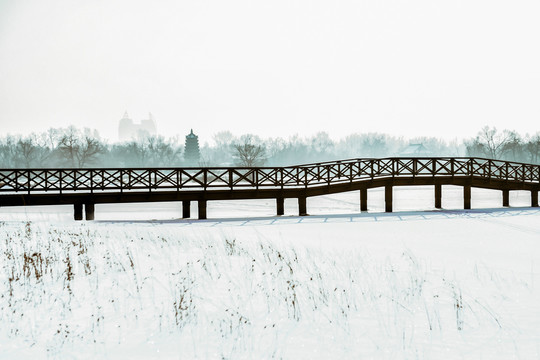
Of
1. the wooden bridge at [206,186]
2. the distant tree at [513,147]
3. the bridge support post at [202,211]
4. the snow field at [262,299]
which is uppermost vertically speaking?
the distant tree at [513,147]

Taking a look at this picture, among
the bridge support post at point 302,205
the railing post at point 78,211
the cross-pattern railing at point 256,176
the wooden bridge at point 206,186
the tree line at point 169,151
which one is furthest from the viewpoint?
the tree line at point 169,151

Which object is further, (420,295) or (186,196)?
(186,196)

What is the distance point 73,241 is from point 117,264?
3.21 m

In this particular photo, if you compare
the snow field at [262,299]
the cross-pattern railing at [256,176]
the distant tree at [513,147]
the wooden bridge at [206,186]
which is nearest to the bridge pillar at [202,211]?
the wooden bridge at [206,186]

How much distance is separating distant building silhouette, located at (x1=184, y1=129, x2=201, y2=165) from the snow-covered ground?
8053cm

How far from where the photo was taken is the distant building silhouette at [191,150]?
91875 mm

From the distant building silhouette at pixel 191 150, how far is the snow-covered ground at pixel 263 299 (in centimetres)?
8053

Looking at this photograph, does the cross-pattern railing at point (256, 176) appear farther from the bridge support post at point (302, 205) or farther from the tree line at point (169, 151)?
the tree line at point (169, 151)

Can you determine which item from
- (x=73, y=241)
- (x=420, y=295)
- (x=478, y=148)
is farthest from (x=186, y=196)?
(x=478, y=148)

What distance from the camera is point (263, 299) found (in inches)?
268

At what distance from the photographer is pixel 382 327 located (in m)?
5.71

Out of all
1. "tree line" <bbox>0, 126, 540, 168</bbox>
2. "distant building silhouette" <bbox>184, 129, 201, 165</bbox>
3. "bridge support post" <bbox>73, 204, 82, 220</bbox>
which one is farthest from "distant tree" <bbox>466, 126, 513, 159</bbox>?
"bridge support post" <bbox>73, 204, 82, 220</bbox>

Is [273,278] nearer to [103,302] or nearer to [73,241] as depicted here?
[103,302]

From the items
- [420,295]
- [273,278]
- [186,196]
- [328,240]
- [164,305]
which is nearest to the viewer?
[164,305]
